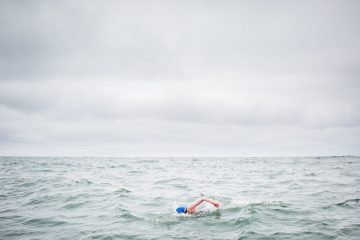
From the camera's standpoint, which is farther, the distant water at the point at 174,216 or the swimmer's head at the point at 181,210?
the swimmer's head at the point at 181,210

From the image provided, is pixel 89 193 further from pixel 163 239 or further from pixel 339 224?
pixel 339 224

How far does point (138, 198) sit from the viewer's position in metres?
18.4

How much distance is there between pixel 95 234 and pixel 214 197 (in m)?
9.38

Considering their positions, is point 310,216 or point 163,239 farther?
point 310,216

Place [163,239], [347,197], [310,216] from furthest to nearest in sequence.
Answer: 1. [347,197]
2. [310,216]
3. [163,239]

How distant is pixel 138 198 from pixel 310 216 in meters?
10.4

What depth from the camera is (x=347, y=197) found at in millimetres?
17219

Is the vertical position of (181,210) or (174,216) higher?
(181,210)

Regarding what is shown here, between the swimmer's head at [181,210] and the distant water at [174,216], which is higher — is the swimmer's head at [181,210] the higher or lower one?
the higher one

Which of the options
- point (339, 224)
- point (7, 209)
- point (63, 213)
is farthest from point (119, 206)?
point (339, 224)

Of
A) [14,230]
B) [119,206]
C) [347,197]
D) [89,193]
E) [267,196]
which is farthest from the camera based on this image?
[89,193]

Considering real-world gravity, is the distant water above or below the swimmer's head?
below

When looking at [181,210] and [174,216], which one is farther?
[174,216]

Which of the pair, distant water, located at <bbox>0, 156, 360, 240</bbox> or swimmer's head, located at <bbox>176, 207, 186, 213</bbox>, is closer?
distant water, located at <bbox>0, 156, 360, 240</bbox>
